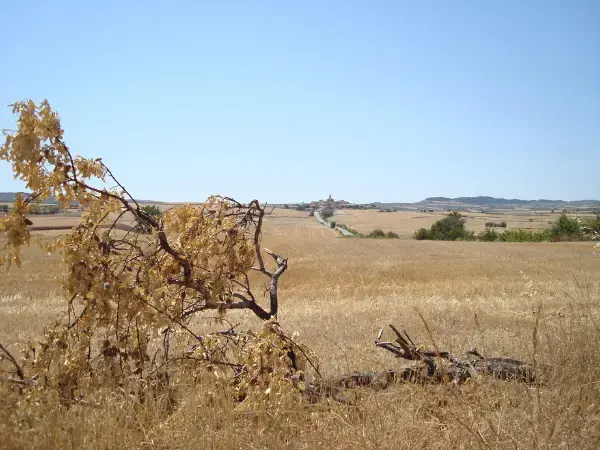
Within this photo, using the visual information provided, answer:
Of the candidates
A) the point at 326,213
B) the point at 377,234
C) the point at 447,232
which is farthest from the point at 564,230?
the point at 326,213

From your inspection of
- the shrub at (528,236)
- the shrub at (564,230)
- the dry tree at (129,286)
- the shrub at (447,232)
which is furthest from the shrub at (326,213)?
the dry tree at (129,286)

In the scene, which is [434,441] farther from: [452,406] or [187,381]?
[187,381]

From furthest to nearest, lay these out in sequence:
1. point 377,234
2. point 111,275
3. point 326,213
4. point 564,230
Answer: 1. point 326,213
2. point 377,234
3. point 564,230
4. point 111,275

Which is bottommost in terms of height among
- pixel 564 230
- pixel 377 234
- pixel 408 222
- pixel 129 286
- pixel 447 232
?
pixel 377 234

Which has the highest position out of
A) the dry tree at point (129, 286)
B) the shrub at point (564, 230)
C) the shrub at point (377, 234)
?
the dry tree at point (129, 286)

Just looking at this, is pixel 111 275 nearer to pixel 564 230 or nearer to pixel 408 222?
pixel 564 230

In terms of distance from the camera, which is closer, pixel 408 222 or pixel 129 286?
pixel 129 286

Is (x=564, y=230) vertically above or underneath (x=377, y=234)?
above

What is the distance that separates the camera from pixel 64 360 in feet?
11.4

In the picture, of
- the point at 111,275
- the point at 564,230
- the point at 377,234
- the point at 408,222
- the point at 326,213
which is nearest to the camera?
the point at 111,275

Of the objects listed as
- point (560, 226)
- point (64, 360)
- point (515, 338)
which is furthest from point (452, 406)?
point (560, 226)

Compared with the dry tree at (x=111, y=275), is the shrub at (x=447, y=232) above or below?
below

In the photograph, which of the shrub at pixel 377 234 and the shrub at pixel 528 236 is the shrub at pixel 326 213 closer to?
the shrub at pixel 377 234

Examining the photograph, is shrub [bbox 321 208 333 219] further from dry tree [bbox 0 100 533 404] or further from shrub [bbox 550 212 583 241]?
dry tree [bbox 0 100 533 404]
